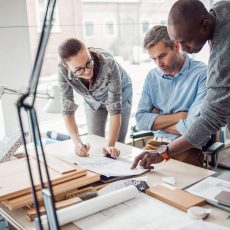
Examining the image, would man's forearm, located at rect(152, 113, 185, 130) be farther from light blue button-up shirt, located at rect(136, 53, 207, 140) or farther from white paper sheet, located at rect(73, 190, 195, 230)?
white paper sheet, located at rect(73, 190, 195, 230)

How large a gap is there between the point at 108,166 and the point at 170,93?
639mm

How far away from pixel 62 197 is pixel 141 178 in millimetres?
330

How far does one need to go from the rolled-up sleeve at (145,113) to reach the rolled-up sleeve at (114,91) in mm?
169

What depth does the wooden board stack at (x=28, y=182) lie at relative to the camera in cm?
110

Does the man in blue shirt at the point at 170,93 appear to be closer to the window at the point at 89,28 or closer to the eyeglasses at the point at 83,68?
the eyeglasses at the point at 83,68

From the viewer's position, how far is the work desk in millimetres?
1012

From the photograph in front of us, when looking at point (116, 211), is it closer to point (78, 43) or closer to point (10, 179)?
point (10, 179)

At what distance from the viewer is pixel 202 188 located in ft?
3.82

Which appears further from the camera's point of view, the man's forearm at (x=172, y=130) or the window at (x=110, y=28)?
the window at (x=110, y=28)

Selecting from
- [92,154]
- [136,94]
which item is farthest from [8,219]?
[136,94]

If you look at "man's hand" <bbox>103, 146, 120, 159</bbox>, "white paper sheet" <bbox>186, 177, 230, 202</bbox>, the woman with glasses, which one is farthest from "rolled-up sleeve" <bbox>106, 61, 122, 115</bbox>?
"white paper sheet" <bbox>186, 177, 230, 202</bbox>

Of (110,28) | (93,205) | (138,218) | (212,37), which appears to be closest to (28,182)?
(93,205)

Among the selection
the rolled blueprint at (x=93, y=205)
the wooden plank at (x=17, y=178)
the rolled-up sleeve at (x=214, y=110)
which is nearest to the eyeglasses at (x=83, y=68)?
the wooden plank at (x=17, y=178)

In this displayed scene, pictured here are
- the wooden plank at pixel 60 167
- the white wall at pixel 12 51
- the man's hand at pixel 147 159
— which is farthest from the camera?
the white wall at pixel 12 51
